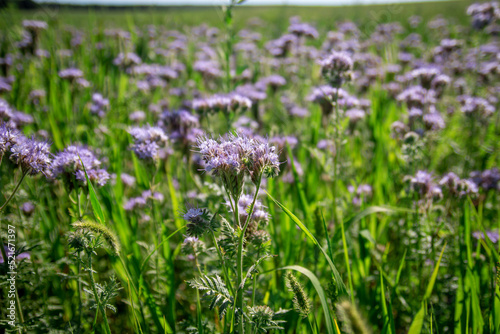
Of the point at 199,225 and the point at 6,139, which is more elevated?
the point at 6,139

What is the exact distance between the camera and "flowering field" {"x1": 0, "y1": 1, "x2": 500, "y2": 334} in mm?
1633

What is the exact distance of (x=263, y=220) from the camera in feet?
6.02

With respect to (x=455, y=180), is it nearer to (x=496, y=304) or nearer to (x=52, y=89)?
(x=496, y=304)

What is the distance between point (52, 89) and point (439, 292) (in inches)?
195

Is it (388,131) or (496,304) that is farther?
(388,131)

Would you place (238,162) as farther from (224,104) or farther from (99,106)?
(99,106)

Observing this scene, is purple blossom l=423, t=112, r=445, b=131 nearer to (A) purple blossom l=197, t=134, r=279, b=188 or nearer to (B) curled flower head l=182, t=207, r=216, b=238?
(A) purple blossom l=197, t=134, r=279, b=188

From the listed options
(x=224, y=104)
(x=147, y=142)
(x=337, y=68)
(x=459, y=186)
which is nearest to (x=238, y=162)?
(x=147, y=142)

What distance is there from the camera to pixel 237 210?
1563 mm

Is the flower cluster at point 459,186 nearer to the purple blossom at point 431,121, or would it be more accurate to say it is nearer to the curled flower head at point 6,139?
the purple blossom at point 431,121

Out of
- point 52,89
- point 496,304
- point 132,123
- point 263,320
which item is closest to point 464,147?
point 496,304

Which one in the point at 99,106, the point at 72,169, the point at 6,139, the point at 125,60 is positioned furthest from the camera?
the point at 125,60

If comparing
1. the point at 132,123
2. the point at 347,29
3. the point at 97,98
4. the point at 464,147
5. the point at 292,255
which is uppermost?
the point at 347,29

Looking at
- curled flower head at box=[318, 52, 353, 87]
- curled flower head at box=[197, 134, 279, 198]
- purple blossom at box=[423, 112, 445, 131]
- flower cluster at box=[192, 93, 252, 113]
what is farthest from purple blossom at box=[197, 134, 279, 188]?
purple blossom at box=[423, 112, 445, 131]
